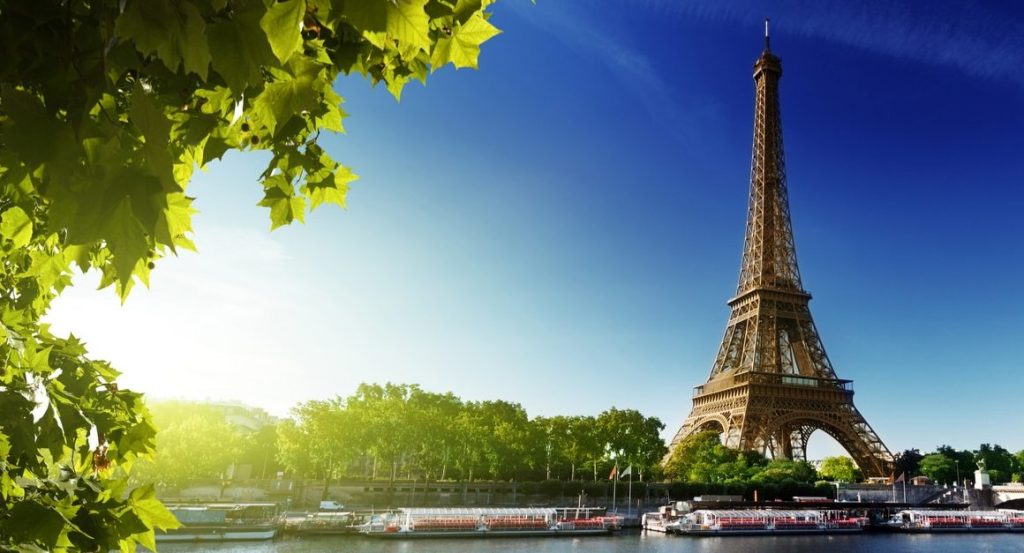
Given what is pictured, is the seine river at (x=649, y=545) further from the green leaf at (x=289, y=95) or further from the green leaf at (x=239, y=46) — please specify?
the green leaf at (x=239, y=46)

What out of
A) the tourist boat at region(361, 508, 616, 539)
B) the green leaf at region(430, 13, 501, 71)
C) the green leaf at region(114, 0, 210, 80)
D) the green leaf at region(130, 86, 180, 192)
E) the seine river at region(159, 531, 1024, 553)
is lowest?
the seine river at region(159, 531, 1024, 553)

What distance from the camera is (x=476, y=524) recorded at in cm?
4600

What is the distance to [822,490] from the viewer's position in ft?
228

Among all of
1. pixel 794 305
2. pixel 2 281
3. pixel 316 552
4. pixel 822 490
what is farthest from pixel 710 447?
pixel 2 281

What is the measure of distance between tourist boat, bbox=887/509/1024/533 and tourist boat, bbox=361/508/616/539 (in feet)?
102

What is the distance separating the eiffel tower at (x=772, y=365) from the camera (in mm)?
74125

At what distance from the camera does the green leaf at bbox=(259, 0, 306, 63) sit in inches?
69.1

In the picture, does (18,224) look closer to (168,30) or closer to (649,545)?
(168,30)

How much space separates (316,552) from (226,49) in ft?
129

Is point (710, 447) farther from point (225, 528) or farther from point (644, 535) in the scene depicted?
point (225, 528)

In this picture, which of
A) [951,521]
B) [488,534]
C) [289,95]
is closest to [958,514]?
[951,521]

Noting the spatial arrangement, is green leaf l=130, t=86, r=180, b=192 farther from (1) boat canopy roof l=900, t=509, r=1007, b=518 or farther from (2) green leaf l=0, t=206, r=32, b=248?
(1) boat canopy roof l=900, t=509, r=1007, b=518

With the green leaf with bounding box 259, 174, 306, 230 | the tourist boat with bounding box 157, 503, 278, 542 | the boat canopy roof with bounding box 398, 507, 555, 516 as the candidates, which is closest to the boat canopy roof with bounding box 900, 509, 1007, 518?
the boat canopy roof with bounding box 398, 507, 555, 516

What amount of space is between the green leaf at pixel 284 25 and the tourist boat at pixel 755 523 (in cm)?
5612
